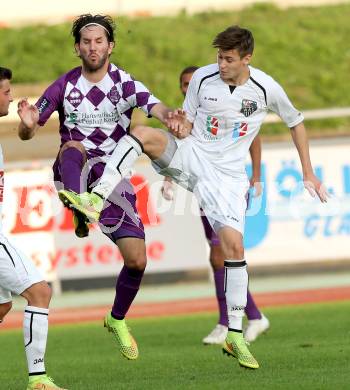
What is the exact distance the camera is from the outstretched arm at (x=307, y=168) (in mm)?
9262

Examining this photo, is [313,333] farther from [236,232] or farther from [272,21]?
[272,21]

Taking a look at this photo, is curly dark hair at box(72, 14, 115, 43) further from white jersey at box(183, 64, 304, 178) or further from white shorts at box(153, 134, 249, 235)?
white shorts at box(153, 134, 249, 235)

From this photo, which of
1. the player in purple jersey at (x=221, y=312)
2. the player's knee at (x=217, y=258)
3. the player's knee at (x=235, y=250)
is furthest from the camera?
the player's knee at (x=217, y=258)

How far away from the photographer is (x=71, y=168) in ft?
31.0

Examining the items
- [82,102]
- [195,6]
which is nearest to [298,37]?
[195,6]

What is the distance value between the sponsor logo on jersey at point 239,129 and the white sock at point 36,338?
7.73ft

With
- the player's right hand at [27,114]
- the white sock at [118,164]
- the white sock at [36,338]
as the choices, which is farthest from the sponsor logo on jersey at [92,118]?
the white sock at [36,338]

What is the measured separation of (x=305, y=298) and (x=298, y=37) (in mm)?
14326

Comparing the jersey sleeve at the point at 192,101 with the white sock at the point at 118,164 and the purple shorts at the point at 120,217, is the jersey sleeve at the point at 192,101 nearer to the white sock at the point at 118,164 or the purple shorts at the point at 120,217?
the white sock at the point at 118,164

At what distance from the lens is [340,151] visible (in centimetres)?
1800

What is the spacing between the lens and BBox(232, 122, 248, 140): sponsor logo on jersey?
957cm

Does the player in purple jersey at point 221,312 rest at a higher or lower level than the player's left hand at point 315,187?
lower

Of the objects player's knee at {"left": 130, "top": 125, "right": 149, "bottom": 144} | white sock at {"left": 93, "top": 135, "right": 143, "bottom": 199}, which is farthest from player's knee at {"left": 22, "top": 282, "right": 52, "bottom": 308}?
player's knee at {"left": 130, "top": 125, "right": 149, "bottom": 144}

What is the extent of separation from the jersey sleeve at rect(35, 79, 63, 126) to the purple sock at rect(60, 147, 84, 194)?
32 cm
